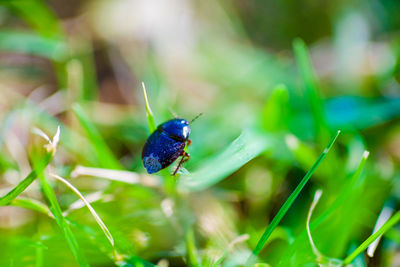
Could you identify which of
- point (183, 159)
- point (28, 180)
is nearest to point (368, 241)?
point (183, 159)

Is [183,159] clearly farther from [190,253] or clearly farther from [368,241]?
[368,241]

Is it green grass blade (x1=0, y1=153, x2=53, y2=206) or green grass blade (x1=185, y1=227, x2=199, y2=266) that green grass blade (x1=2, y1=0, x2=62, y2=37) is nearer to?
green grass blade (x1=0, y1=153, x2=53, y2=206)

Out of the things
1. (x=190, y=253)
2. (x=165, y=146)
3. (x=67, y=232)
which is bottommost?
(x=190, y=253)

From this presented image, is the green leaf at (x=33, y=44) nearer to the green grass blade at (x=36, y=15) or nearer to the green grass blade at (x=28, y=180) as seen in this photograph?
the green grass blade at (x=36, y=15)

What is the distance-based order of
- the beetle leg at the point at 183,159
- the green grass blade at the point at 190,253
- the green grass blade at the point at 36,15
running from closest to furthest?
the green grass blade at the point at 190,253, the beetle leg at the point at 183,159, the green grass blade at the point at 36,15

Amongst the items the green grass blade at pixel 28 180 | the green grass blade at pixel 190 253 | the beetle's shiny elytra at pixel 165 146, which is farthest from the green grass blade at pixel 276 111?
the green grass blade at pixel 28 180

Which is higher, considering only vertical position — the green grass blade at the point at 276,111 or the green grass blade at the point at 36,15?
the green grass blade at the point at 36,15

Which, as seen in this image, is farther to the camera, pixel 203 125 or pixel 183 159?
pixel 203 125
